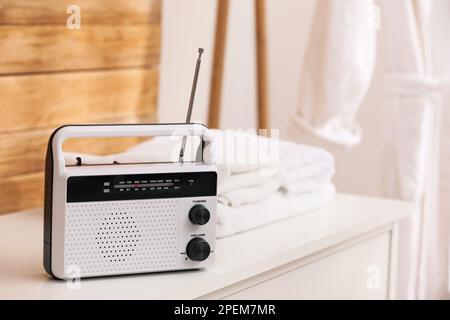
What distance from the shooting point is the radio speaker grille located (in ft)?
3.32

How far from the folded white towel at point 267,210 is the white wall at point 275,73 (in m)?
0.46

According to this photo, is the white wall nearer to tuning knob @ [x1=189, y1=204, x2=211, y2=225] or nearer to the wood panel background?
the wood panel background

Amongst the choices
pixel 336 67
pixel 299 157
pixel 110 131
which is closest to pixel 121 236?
pixel 110 131

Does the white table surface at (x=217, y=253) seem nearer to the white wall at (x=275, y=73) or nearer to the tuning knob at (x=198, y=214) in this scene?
the tuning knob at (x=198, y=214)

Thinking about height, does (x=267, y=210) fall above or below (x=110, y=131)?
below

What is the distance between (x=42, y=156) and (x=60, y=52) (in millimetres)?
188

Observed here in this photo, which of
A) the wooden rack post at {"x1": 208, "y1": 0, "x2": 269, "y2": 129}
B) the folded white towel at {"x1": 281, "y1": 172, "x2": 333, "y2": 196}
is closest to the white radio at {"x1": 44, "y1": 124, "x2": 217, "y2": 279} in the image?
the folded white towel at {"x1": 281, "y1": 172, "x2": 333, "y2": 196}

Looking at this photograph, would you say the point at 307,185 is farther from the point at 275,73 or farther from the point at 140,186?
the point at 275,73

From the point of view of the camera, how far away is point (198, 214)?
1.07 meters

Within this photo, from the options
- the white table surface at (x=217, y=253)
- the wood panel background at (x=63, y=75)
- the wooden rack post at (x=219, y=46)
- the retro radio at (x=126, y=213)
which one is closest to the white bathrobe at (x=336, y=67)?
the wooden rack post at (x=219, y=46)

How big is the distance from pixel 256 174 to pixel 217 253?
0.67ft

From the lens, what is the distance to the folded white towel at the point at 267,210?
50.1 inches

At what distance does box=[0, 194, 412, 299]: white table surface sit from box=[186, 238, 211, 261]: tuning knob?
0.03 meters
